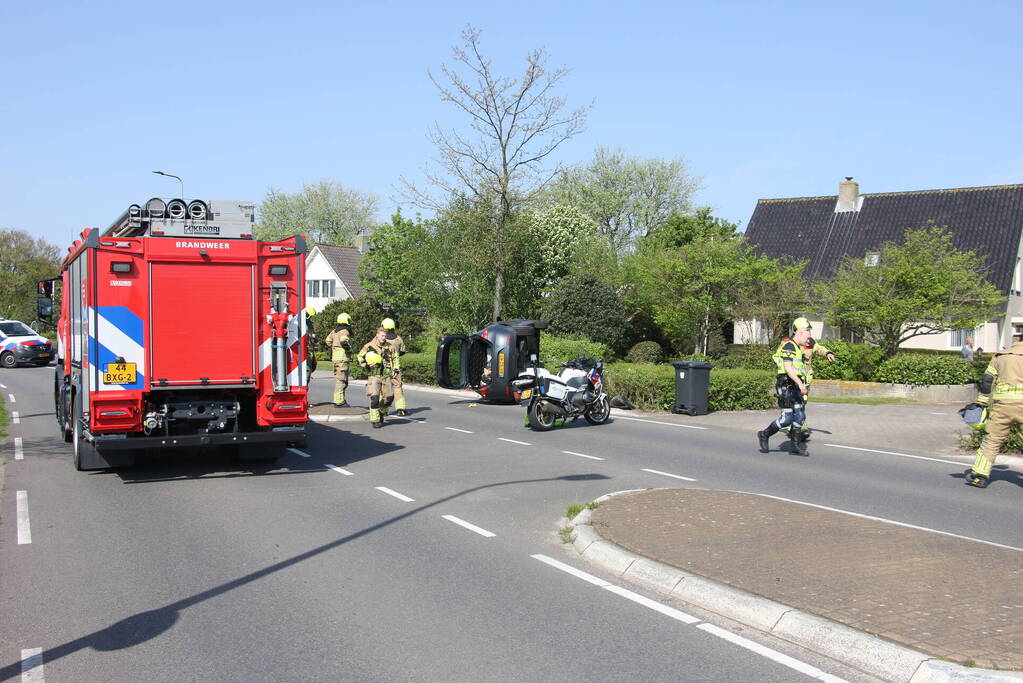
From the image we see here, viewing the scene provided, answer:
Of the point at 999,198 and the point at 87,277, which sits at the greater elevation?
the point at 999,198

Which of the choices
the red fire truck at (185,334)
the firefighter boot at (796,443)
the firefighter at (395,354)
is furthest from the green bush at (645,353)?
the red fire truck at (185,334)

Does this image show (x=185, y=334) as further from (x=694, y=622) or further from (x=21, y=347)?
(x=21, y=347)

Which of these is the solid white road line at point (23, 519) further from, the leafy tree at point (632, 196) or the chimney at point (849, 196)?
the leafy tree at point (632, 196)

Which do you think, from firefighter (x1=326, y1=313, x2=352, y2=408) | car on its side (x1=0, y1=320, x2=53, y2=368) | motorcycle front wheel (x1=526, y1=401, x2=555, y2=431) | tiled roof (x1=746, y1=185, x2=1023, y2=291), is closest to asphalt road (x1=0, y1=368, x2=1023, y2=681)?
motorcycle front wheel (x1=526, y1=401, x2=555, y2=431)

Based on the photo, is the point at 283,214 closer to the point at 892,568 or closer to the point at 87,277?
the point at 87,277

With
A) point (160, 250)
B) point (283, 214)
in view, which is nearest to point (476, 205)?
point (160, 250)

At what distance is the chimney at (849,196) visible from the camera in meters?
40.8

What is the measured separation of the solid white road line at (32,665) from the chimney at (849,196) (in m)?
40.9

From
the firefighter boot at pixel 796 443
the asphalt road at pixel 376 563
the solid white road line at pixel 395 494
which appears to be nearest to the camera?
the asphalt road at pixel 376 563

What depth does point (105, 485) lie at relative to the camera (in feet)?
32.2

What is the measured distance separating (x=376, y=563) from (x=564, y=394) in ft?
29.8

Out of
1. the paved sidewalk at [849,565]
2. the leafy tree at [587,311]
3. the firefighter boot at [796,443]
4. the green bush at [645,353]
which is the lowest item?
the paved sidewalk at [849,565]

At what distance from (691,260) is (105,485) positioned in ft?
77.8

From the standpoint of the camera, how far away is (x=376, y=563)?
260 inches
